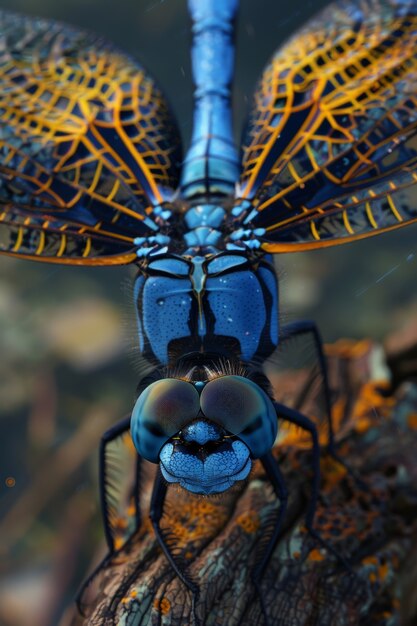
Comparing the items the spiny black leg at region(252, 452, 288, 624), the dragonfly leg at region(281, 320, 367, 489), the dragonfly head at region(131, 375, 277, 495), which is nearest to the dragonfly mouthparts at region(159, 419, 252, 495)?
the dragonfly head at region(131, 375, 277, 495)

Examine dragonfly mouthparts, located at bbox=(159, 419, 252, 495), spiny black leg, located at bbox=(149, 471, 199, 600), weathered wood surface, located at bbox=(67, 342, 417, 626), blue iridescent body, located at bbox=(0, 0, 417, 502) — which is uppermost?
blue iridescent body, located at bbox=(0, 0, 417, 502)

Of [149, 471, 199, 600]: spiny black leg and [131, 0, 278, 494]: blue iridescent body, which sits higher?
[131, 0, 278, 494]: blue iridescent body

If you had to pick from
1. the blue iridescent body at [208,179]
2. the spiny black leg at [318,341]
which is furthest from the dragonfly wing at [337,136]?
the spiny black leg at [318,341]

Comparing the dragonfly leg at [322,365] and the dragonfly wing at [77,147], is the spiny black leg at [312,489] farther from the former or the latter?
the dragonfly wing at [77,147]

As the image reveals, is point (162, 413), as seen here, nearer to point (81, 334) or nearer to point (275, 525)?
point (275, 525)

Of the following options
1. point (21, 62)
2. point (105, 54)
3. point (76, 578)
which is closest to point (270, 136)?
point (105, 54)

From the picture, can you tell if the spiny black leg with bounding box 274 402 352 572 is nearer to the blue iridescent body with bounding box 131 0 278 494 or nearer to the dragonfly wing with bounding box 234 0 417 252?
the blue iridescent body with bounding box 131 0 278 494

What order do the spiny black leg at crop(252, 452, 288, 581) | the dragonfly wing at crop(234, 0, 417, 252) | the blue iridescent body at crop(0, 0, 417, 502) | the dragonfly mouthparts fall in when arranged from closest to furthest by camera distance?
the dragonfly mouthparts, the blue iridescent body at crop(0, 0, 417, 502), the spiny black leg at crop(252, 452, 288, 581), the dragonfly wing at crop(234, 0, 417, 252)

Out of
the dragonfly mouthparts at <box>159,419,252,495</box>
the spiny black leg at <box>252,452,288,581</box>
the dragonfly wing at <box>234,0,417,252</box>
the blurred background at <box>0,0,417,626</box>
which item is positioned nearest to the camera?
the dragonfly mouthparts at <box>159,419,252,495</box>
